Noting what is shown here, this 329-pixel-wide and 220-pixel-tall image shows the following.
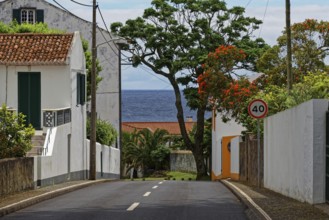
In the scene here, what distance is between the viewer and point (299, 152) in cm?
2019

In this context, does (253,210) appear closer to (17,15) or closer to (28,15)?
(17,15)

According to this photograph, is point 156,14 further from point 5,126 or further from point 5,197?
point 5,197

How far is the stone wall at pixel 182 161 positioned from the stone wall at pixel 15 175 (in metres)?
46.2

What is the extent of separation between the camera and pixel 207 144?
66562mm

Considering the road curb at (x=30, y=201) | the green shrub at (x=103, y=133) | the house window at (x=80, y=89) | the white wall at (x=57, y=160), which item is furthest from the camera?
the green shrub at (x=103, y=133)

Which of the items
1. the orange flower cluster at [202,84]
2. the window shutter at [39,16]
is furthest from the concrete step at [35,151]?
the window shutter at [39,16]

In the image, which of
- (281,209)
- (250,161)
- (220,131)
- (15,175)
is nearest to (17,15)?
(220,131)

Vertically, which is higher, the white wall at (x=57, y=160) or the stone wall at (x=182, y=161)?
the white wall at (x=57, y=160)

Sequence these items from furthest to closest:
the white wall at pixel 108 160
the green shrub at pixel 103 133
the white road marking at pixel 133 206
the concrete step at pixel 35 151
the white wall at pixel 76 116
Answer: the green shrub at pixel 103 133
the white wall at pixel 108 160
the white wall at pixel 76 116
the concrete step at pixel 35 151
the white road marking at pixel 133 206

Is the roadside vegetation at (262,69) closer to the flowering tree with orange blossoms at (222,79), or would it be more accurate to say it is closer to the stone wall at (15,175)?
→ the flowering tree with orange blossoms at (222,79)

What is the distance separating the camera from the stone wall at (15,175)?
2333cm

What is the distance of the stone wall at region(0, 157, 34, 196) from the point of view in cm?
2333

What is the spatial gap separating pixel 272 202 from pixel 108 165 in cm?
3654

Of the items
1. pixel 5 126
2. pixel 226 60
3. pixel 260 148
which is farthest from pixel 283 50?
pixel 5 126
